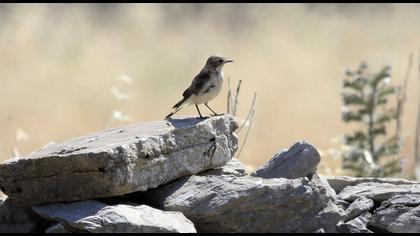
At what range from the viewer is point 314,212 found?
26.2ft

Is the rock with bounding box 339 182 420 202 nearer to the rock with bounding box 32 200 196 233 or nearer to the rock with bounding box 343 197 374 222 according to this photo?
the rock with bounding box 343 197 374 222

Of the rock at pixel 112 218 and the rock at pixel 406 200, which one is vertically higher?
the rock at pixel 112 218

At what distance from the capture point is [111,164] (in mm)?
7582

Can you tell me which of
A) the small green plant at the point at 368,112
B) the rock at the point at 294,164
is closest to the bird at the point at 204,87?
the rock at the point at 294,164

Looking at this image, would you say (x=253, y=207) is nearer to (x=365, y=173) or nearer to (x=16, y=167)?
(x=16, y=167)

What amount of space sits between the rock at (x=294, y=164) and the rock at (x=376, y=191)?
52 centimetres

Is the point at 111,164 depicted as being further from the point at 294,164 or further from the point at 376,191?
the point at 376,191

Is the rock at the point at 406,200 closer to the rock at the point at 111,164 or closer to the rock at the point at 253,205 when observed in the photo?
the rock at the point at 253,205

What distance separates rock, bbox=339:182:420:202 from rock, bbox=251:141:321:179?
524 millimetres

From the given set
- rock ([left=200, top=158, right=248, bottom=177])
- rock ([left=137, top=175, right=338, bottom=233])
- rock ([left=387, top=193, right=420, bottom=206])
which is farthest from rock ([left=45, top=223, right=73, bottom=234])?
rock ([left=387, top=193, right=420, bottom=206])

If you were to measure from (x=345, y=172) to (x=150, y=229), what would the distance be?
624cm

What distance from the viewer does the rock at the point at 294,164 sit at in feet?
28.0

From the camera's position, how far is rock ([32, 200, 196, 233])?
7.28 meters

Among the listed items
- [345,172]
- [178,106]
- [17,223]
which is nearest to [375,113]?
[345,172]
